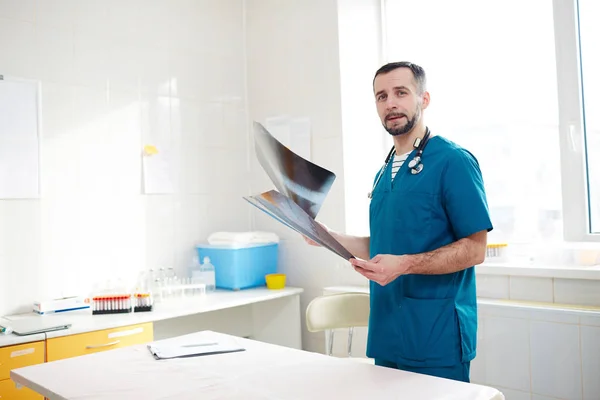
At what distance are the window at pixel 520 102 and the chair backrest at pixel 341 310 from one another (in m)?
0.93

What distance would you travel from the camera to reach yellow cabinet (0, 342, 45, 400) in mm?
2156

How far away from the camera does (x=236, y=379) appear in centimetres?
148

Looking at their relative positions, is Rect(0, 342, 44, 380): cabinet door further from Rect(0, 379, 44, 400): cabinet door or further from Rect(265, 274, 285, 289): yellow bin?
Rect(265, 274, 285, 289): yellow bin

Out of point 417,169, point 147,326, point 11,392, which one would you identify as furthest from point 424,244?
point 11,392

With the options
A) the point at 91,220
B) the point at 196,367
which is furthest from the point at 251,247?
the point at 196,367

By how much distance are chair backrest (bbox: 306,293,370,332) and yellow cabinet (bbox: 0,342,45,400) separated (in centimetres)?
111

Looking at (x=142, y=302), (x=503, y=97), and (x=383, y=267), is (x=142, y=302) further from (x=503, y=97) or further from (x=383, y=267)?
(x=503, y=97)

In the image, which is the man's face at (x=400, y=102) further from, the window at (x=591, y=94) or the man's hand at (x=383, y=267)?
the window at (x=591, y=94)

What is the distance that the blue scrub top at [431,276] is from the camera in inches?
67.1

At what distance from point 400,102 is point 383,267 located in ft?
1.94

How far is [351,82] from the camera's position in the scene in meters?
3.34

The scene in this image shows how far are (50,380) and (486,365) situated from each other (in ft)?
5.76

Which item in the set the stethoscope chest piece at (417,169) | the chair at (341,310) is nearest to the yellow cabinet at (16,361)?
the chair at (341,310)

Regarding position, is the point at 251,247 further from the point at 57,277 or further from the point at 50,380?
the point at 50,380
